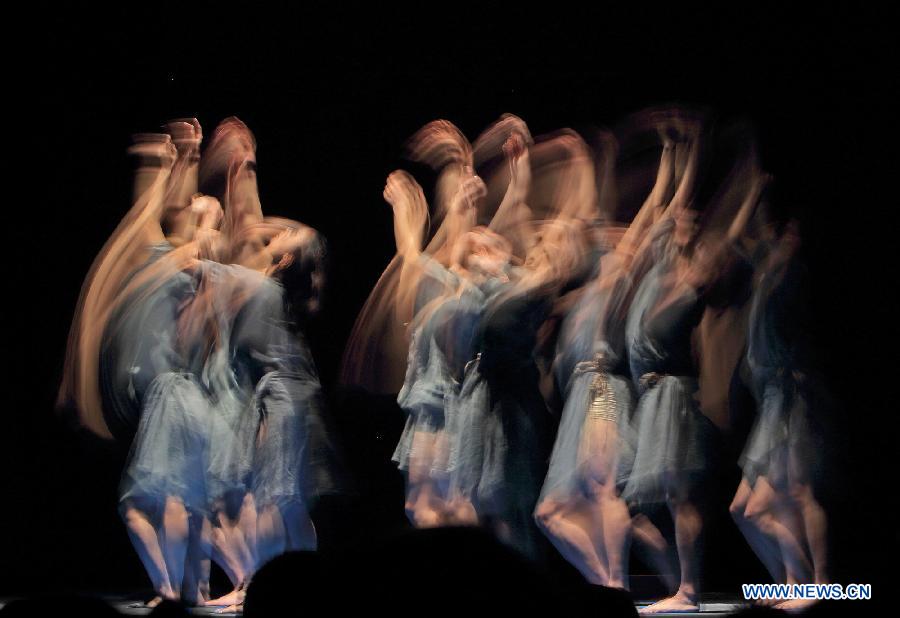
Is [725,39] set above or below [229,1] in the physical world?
below

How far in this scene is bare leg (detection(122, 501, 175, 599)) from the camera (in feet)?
18.2

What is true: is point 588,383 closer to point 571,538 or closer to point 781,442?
point 571,538

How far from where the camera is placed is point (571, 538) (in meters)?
5.25

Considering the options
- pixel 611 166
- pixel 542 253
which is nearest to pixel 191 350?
pixel 542 253

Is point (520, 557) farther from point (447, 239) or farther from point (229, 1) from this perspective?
point (229, 1)

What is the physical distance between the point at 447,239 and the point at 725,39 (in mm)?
1857

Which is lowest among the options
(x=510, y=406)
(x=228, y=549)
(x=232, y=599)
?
(x=232, y=599)

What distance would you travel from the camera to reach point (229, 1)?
6.27m

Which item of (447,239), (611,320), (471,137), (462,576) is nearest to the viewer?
(462,576)

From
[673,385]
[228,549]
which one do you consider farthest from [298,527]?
[673,385]

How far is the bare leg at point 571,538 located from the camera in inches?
206

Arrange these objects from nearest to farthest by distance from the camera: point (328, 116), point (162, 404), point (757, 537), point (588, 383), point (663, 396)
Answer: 1. point (757, 537)
2. point (663, 396)
3. point (588, 383)
4. point (162, 404)
5. point (328, 116)

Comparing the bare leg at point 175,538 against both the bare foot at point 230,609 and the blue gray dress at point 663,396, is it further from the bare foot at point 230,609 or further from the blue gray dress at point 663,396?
the blue gray dress at point 663,396

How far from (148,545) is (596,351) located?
2.49 meters
